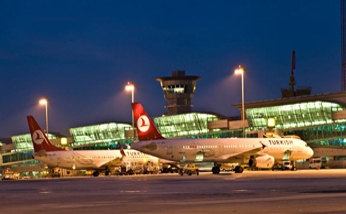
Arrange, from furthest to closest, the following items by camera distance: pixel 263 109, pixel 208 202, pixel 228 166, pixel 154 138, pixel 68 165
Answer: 1. pixel 263 109
2. pixel 68 165
3. pixel 228 166
4. pixel 154 138
5. pixel 208 202

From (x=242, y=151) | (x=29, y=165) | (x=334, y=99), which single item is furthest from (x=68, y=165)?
(x=29, y=165)

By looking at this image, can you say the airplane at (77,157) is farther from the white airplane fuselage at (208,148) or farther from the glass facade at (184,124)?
the glass facade at (184,124)

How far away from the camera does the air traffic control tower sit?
602 ft

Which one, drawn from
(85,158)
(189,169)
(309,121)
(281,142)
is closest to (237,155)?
(189,169)

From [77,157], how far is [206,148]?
73.6 feet

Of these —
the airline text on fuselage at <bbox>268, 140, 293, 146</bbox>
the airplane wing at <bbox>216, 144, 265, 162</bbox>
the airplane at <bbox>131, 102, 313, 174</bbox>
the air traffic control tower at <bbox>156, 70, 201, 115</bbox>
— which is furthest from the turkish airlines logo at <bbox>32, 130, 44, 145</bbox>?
the air traffic control tower at <bbox>156, 70, 201, 115</bbox>

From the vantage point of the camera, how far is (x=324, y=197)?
31.1m

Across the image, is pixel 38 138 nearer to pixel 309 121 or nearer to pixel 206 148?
pixel 206 148

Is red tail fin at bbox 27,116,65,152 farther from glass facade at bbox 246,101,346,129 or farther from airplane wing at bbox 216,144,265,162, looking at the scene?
glass facade at bbox 246,101,346,129

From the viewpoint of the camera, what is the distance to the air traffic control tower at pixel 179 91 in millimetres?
183375

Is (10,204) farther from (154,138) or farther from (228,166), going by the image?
(228,166)

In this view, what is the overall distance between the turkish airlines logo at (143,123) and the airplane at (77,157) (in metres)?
15.3

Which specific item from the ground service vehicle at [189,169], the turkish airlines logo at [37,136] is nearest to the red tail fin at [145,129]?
the ground service vehicle at [189,169]

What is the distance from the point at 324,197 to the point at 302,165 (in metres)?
80.6
